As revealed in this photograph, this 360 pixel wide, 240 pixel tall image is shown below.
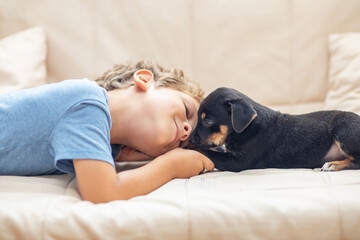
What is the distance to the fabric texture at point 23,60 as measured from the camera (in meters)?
2.47

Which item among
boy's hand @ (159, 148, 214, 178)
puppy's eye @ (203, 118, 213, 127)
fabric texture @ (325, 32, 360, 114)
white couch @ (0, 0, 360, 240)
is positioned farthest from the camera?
white couch @ (0, 0, 360, 240)

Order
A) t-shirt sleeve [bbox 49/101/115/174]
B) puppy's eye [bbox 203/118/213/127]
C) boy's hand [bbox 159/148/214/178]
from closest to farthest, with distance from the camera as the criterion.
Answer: t-shirt sleeve [bbox 49/101/115/174], boy's hand [bbox 159/148/214/178], puppy's eye [bbox 203/118/213/127]

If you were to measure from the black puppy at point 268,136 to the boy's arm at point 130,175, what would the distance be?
0.58 feet

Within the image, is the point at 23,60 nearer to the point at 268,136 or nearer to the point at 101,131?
the point at 101,131

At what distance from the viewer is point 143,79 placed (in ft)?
6.44

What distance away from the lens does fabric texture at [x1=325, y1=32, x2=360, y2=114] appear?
2.47 meters

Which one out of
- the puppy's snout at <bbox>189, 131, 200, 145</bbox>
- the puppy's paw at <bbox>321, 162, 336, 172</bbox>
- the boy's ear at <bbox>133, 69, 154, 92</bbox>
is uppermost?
the boy's ear at <bbox>133, 69, 154, 92</bbox>

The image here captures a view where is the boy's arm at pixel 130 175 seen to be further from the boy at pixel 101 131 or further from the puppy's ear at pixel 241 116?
the puppy's ear at pixel 241 116

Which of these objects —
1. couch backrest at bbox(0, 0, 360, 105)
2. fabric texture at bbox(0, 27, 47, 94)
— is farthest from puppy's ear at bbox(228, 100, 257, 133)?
fabric texture at bbox(0, 27, 47, 94)

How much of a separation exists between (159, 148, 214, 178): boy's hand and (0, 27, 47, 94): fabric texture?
123cm

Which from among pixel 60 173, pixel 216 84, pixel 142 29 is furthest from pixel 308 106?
pixel 60 173

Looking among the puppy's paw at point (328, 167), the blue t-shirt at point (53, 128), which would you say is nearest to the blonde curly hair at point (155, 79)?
the blue t-shirt at point (53, 128)

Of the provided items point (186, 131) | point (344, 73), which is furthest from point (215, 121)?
point (344, 73)

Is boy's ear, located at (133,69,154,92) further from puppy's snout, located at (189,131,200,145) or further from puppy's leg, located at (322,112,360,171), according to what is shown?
puppy's leg, located at (322,112,360,171)
